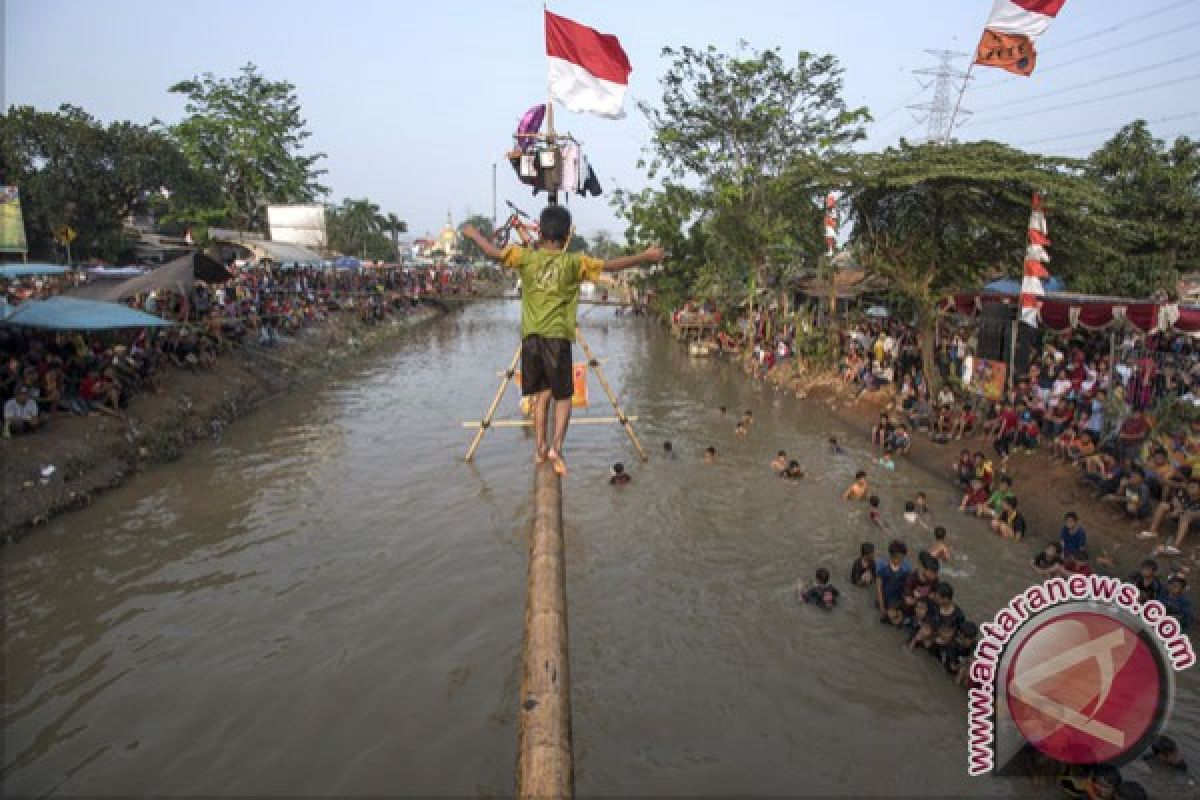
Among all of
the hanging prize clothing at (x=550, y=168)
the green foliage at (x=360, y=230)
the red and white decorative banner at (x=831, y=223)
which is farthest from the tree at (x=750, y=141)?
the green foliage at (x=360, y=230)

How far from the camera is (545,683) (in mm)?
2578

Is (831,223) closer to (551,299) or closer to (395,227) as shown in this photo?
(551,299)

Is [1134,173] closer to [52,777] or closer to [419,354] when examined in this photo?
[52,777]

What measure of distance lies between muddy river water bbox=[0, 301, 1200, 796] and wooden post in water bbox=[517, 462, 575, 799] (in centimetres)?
343

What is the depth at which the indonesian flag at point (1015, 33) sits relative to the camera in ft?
45.0

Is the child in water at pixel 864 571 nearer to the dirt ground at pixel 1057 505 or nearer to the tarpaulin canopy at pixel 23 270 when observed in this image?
the dirt ground at pixel 1057 505

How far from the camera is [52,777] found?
578 cm

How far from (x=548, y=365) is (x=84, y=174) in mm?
31641

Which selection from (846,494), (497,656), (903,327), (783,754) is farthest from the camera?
(903,327)

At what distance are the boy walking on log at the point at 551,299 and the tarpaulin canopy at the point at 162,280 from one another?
48.5ft

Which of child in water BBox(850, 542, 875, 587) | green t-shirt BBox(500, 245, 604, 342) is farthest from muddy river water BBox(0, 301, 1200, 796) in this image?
green t-shirt BBox(500, 245, 604, 342)

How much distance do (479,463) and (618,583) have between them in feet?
20.6

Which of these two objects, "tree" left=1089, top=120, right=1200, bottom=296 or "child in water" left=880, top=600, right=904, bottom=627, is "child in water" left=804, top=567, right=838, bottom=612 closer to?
"child in water" left=880, top=600, right=904, bottom=627

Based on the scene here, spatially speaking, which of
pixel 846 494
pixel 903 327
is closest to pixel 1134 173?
pixel 903 327
